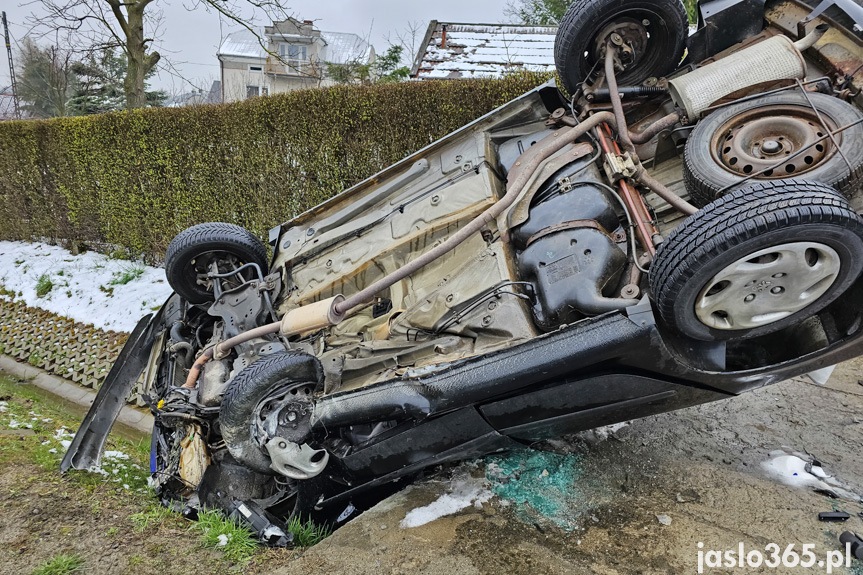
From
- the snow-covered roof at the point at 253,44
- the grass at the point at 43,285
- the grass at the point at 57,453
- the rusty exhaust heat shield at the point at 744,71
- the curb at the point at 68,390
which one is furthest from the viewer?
the snow-covered roof at the point at 253,44

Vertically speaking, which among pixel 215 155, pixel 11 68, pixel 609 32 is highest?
pixel 11 68

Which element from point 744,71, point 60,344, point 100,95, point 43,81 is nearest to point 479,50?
point 744,71

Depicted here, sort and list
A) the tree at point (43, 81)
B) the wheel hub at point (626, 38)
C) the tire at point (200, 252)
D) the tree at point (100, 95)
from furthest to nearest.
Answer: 1. the tree at point (100, 95)
2. the tree at point (43, 81)
3. the tire at point (200, 252)
4. the wheel hub at point (626, 38)

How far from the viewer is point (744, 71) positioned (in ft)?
8.79

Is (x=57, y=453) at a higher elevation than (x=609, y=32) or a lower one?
lower

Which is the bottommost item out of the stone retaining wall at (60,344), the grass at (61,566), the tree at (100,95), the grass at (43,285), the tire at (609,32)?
the grass at (61,566)

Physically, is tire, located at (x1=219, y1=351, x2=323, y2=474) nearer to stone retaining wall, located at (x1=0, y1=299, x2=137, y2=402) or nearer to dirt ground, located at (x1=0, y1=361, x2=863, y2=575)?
dirt ground, located at (x1=0, y1=361, x2=863, y2=575)

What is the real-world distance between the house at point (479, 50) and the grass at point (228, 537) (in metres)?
7.41

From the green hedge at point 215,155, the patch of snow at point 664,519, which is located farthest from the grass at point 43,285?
the patch of snow at point 664,519

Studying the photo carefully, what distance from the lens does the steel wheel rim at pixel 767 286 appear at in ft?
6.50

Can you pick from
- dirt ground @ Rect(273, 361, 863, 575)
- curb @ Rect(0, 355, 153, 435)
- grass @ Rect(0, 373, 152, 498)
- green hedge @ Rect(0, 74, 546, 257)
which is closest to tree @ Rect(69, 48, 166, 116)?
green hedge @ Rect(0, 74, 546, 257)

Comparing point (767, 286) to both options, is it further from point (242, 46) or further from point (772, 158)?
point (242, 46)

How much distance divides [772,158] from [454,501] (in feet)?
7.80

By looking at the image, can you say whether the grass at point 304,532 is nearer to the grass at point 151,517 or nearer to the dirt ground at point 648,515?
the dirt ground at point 648,515
